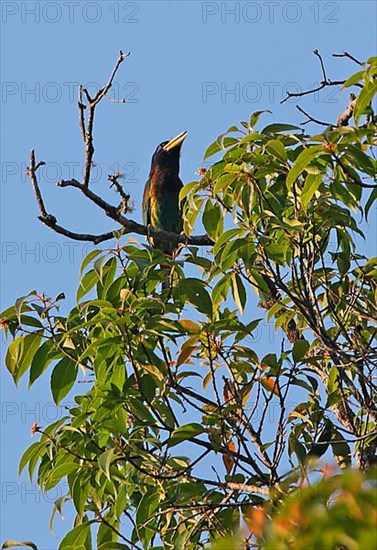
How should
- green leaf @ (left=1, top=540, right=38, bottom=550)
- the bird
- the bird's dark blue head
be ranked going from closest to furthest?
green leaf @ (left=1, top=540, right=38, bottom=550), the bird, the bird's dark blue head

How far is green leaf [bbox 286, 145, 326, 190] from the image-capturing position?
208 centimetres

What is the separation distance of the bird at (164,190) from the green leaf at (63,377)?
3.57m

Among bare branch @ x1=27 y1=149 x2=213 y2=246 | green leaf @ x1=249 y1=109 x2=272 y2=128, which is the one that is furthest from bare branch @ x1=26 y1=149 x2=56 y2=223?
green leaf @ x1=249 y1=109 x2=272 y2=128

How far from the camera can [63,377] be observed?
86.6 inches

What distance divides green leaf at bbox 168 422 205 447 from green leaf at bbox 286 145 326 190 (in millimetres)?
530

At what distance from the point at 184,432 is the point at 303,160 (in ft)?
1.98

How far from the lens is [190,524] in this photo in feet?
7.49

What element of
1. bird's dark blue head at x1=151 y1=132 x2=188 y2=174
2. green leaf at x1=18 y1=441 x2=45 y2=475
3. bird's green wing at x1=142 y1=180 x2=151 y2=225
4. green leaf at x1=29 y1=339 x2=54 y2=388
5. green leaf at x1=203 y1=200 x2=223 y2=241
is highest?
bird's dark blue head at x1=151 y1=132 x2=188 y2=174

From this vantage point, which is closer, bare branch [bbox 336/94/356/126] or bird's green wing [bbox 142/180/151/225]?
bare branch [bbox 336/94/356/126]

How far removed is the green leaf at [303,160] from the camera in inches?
82.0

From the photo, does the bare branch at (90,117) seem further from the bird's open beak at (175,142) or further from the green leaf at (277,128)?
the bird's open beak at (175,142)

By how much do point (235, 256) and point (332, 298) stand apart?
0.40 meters

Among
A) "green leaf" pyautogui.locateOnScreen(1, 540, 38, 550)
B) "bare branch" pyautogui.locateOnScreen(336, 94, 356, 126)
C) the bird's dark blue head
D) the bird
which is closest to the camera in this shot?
"green leaf" pyautogui.locateOnScreen(1, 540, 38, 550)

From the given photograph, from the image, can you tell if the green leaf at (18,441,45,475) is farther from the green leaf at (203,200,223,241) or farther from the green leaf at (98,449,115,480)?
the green leaf at (203,200,223,241)
